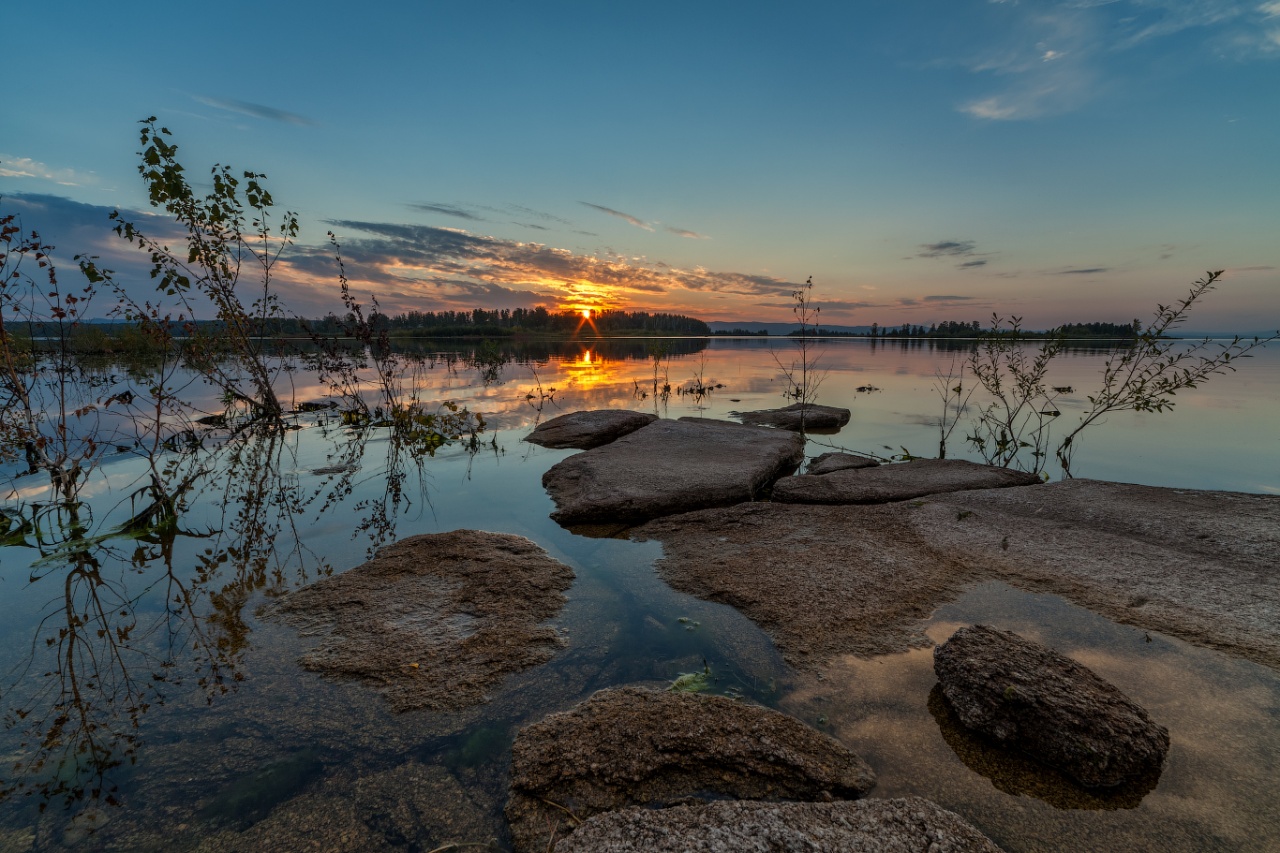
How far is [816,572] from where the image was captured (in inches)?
156

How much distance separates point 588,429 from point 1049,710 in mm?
7621

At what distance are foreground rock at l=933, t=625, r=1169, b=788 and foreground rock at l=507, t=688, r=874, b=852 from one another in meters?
0.71

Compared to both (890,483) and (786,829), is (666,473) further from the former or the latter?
(786,829)

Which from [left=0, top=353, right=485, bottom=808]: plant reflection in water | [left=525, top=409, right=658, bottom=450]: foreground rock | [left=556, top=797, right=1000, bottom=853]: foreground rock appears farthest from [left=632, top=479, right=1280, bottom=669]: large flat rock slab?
[left=525, top=409, right=658, bottom=450]: foreground rock

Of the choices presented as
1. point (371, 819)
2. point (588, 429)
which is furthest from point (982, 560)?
point (588, 429)

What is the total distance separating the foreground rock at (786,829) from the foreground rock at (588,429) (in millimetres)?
7156

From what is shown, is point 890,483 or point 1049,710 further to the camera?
point 890,483

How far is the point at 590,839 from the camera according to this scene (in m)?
1.76

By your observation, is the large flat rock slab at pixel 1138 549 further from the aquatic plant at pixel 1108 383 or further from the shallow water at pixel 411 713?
the aquatic plant at pixel 1108 383

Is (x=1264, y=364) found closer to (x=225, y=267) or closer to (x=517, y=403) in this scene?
(x=517, y=403)

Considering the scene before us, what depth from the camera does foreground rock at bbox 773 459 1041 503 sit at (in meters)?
5.90

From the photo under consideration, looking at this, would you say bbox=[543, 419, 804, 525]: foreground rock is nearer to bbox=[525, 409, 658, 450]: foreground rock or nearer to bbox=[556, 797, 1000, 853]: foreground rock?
bbox=[525, 409, 658, 450]: foreground rock

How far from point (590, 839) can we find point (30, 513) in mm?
6657

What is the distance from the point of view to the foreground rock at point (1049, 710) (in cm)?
212
